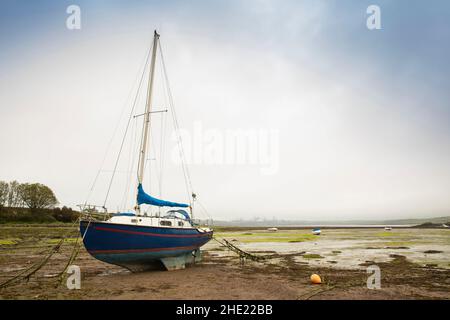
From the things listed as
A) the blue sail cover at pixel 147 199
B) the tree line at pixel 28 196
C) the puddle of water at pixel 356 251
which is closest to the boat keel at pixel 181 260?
the blue sail cover at pixel 147 199

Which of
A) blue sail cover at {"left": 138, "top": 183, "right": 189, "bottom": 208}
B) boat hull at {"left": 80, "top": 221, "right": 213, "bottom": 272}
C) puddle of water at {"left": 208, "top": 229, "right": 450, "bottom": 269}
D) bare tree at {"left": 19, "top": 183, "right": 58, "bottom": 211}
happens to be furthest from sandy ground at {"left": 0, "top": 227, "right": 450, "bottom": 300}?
bare tree at {"left": 19, "top": 183, "right": 58, "bottom": 211}

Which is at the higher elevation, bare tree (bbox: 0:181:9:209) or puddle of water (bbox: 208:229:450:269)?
bare tree (bbox: 0:181:9:209)

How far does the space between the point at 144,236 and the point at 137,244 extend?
63cm

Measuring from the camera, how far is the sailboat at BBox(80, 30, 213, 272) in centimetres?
1770

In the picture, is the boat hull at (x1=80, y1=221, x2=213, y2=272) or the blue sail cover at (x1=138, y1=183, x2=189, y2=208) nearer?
the boat hull at (x1=80, y1=221, x2=213, y2=272)

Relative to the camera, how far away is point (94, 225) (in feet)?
57.4

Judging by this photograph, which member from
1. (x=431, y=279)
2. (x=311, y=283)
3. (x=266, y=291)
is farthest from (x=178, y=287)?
(x=431, y=279)

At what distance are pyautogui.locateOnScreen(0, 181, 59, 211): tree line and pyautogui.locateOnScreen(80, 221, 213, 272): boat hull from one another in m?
86.4

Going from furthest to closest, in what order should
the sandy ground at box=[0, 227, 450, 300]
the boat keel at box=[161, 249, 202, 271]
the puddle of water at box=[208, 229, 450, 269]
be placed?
1. the puddle of water at box=[208, 229, 450, 269]
2. the boat keel at box=[161, 249, 202, 271]
3. the sandy ground at box=[0, 227, 450, 300]

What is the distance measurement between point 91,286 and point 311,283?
12.4m

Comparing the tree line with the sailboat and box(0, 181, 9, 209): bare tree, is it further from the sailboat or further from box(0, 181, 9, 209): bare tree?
the sailboat

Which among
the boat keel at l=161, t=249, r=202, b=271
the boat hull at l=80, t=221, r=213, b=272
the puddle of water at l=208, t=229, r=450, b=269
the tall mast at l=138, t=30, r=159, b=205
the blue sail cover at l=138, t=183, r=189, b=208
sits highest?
the tall mast at l=138, t=30, r=159, b=205
